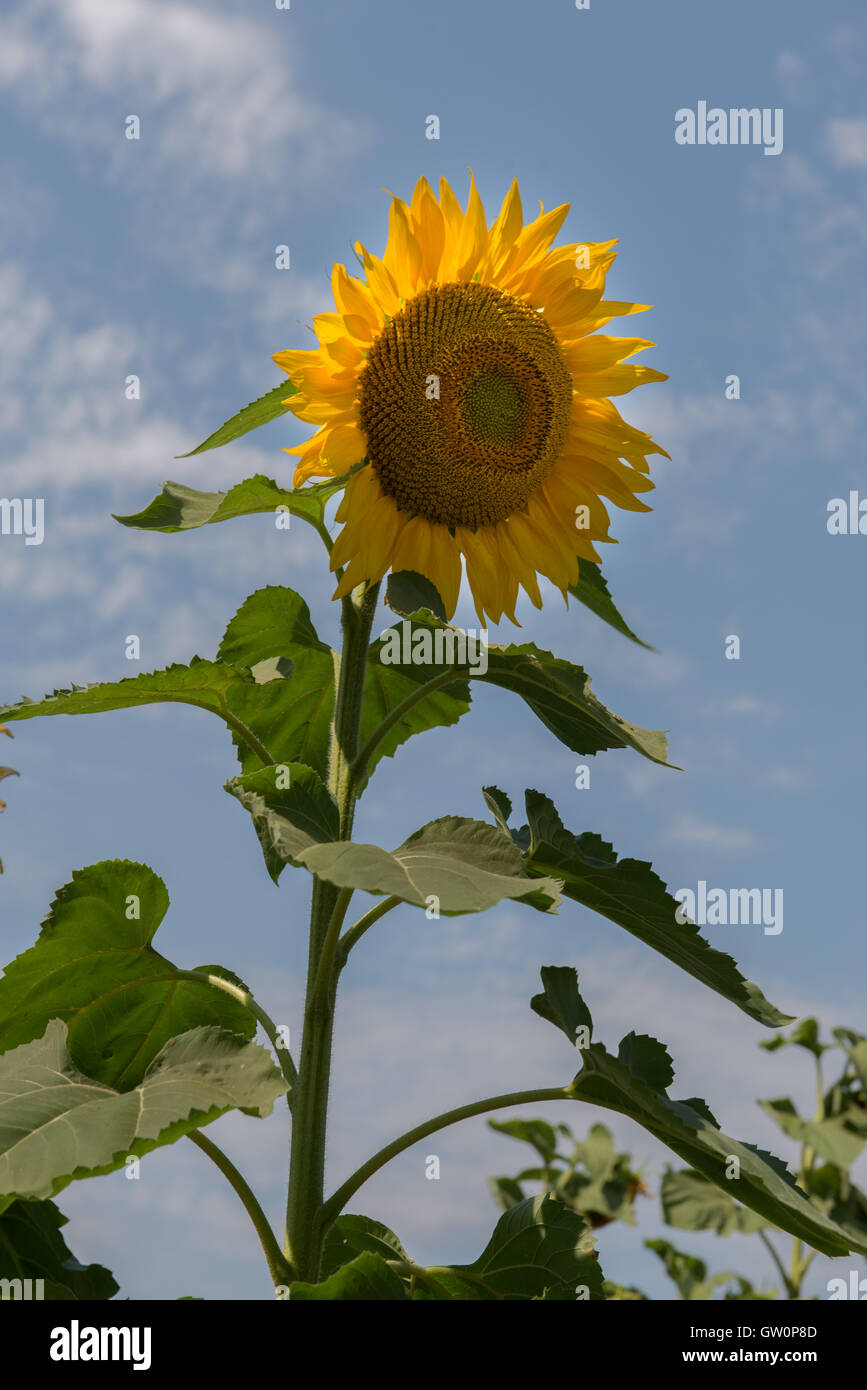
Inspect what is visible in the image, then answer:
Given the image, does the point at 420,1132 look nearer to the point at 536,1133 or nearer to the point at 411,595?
the point at 411,595

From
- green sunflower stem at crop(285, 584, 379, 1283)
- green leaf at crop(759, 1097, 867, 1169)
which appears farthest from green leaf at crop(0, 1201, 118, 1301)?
green leaf at crop(759, 1097, 867, 1169)

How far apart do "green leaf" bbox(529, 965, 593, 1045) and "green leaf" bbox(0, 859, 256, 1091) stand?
1.98 ft

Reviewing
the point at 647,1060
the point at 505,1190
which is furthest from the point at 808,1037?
the point at 647,1060

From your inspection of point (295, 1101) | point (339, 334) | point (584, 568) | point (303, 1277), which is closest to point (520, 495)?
point (584, 568)

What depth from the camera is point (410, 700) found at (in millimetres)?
2469

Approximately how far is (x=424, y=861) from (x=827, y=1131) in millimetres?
5181

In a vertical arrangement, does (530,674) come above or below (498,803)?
above

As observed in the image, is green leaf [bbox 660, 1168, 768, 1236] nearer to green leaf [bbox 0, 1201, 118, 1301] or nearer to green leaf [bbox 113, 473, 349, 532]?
green leaf [bbox 0, 1201, 118, 1301]

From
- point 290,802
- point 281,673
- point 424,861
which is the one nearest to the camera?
point 424,861

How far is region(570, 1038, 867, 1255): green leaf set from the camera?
221cm

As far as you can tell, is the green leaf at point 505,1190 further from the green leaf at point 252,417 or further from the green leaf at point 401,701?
the green leaf at point 252,417

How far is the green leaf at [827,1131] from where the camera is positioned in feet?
19.9
